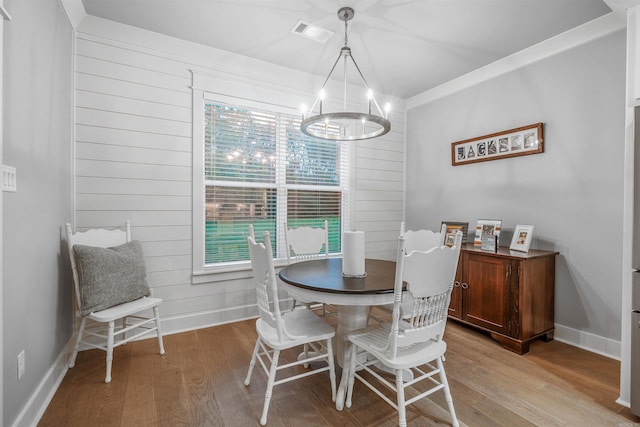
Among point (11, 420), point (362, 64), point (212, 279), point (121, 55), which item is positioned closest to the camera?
point (11, 420)

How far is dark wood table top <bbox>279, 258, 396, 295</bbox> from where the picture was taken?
1798 millimetres

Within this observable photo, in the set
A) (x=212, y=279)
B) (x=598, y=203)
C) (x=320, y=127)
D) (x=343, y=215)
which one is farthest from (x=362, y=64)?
(x=212, y=279)

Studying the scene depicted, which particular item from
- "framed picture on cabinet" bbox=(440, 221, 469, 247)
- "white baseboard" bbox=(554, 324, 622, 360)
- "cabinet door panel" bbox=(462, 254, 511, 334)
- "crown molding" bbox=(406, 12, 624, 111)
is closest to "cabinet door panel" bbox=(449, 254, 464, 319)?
"cabinet door panel" bbox=(462, 254, 511, 334)

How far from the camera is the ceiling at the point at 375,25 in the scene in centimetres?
245

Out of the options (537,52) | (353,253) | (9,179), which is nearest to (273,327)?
(353,253)

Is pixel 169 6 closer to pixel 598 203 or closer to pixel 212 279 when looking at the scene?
pixel 212 279

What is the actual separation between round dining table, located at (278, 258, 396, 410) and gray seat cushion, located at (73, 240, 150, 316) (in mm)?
1258

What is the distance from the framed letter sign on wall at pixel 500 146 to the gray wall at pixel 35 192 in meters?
3.87

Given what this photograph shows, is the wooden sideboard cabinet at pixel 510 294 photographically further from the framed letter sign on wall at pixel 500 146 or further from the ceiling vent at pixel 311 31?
the ceiling vent at pixel 311 31

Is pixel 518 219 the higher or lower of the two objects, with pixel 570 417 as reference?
higher

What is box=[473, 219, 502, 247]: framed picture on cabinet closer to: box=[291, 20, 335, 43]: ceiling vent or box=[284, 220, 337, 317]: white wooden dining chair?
box=[284, 220, 337, 317]: white wooden dining chair

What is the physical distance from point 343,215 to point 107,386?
286cm

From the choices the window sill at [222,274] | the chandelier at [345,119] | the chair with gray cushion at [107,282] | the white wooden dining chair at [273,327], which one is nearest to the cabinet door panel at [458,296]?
the chandelier at [345,119]

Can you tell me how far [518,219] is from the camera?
10.4 ft
